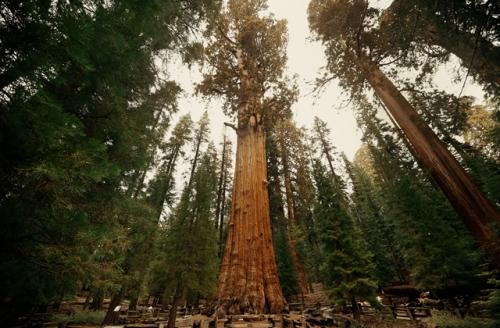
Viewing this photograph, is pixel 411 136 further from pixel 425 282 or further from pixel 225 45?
pixel 425 282

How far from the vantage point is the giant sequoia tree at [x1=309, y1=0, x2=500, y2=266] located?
4.86 m

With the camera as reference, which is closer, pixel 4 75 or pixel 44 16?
pixel 4 75

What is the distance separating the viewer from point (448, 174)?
18.0 ft

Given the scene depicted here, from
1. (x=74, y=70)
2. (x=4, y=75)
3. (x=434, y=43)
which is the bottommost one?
(x=4, y=75)

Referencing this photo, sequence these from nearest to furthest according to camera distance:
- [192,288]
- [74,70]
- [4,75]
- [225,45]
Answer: [4,75] < [74,70] < [192,288] < [225,45]

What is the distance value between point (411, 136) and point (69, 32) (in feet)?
25.4

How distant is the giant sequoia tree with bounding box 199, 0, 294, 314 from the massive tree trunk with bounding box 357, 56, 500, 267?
380cm

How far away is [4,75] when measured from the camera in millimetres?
1680

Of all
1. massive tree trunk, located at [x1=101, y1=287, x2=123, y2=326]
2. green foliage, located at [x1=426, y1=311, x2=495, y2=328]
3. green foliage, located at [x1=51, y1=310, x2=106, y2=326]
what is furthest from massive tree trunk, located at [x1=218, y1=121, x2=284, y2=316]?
green foliage, located at [x1=51, y1=310, x2=106, y2=326]

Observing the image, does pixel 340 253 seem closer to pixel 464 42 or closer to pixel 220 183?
pixel 464 42

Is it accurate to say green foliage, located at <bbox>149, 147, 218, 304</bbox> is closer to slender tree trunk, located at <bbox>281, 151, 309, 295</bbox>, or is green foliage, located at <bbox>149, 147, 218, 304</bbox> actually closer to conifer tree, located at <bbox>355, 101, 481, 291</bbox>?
conifer tree, located at <bbox>355, 101, 481, 291</bbox>

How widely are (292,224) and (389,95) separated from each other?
11.7 m

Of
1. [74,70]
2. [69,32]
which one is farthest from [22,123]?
[74,70]

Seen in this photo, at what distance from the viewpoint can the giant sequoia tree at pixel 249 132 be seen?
5086 millimetres
